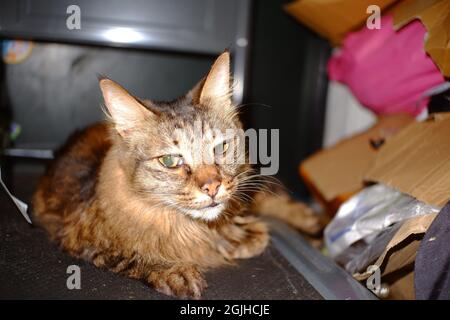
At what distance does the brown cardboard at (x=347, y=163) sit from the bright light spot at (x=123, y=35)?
1.16 metres

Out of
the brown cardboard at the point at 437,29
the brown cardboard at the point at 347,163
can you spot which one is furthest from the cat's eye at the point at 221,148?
the brown cardboard at the point at 347,163

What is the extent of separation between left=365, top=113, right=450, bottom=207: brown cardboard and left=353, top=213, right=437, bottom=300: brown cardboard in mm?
94

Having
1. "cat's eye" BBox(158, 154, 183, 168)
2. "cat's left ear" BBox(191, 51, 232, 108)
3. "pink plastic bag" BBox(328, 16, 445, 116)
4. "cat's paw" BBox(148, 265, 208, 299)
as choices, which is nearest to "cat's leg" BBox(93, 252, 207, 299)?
"cat's paw" BBox(148, 265, 208, 299)

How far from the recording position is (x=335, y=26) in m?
2.03

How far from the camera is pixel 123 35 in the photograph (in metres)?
1.79

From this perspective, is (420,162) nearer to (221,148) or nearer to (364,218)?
(364,218)

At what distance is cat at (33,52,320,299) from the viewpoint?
1.12 meters

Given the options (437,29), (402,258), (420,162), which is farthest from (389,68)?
(402,258)

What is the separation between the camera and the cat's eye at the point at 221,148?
47.1 inches

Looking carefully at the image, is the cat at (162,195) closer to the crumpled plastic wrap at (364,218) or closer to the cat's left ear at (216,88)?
the cat's left ear at (216,88)

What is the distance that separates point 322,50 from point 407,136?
1231 millimetres

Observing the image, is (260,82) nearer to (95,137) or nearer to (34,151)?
(95,137)

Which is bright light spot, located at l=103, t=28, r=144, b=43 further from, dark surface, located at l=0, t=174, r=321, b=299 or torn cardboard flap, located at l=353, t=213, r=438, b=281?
torn cardboard flap, located at l=353, t=213, r=438, b=281
